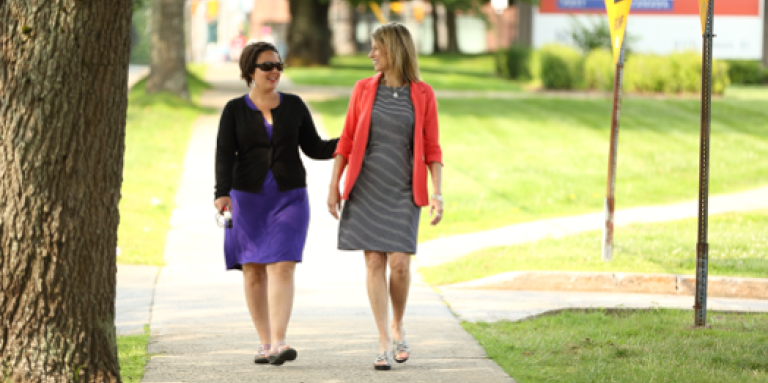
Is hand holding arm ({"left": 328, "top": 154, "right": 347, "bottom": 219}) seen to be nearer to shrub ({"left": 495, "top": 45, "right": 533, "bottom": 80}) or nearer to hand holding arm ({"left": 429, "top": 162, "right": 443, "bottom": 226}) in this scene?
hand holding arm ({"left": 429, "top": 162, "right": 443, "bottom": 226})

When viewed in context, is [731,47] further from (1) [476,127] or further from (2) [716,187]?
(2) [716,187]

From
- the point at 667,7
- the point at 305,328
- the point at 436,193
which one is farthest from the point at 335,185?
the point at 667,7

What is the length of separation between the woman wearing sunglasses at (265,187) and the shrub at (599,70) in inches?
927

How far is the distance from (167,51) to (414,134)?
728 inches

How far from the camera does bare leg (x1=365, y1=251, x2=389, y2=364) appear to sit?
5645 millimetres

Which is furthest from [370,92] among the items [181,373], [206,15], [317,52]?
[206,15]

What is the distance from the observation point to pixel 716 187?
576 inches

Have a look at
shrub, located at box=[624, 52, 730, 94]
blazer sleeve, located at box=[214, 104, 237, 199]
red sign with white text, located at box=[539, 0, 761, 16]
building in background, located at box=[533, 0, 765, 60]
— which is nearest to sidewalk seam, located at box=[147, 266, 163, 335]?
blazer sleeve, located at box=[214, 104, 237, 199]

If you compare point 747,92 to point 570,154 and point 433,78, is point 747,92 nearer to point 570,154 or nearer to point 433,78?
point 433,78

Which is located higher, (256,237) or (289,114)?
(289,114)

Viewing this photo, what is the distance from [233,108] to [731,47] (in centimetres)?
3039

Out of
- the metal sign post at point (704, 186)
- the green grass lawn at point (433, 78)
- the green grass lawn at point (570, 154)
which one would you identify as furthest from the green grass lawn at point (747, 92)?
the metal sign post at point (704, 186)

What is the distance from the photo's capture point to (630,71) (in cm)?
2798

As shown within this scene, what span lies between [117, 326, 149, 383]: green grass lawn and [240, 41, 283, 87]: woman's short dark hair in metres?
Answer: 1.62
